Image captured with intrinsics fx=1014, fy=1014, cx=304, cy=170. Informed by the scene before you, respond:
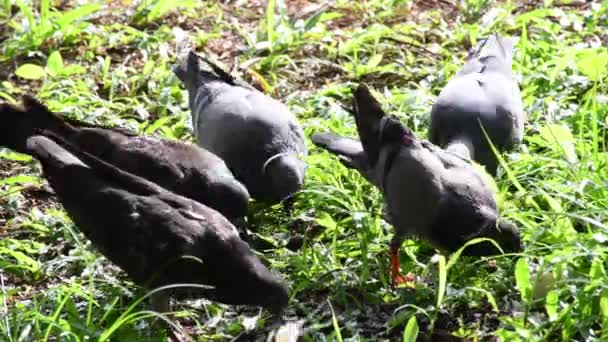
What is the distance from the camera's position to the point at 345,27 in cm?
867

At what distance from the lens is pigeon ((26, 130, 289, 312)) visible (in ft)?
15.4

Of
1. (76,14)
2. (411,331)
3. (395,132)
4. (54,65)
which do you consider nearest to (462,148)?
(395,132)

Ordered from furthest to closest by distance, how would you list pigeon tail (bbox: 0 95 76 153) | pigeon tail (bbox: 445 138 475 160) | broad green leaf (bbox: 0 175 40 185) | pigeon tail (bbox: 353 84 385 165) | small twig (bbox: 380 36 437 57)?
small twig (bbox: 380 36 437 57) → broad green leaf (bbox: 0 175 40 185) → pigeon tail (bbox: 445 138 475 160) → pigeon tail (bbox: 353 84 385 165) → pigeon tail (bbox: 0 95 76 153)

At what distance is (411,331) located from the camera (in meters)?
4.52

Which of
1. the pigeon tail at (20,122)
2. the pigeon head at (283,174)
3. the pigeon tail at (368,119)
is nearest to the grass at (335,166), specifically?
the pigeon head at (283,174)

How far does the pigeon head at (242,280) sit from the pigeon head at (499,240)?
38.7 inches

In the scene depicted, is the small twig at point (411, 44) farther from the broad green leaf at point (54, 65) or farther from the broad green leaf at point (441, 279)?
the broad green leaf at point (441, 279)

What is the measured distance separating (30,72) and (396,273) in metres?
3.66

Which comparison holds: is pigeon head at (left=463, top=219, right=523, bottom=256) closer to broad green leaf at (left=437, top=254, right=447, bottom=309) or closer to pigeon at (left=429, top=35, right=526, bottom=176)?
broad green leaf at (left=437, top=254, right=447, bottom=309)

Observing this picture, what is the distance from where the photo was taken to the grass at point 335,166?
476 cm

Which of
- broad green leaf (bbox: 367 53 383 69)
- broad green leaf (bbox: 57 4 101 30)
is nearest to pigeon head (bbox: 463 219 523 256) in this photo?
broad green leaf (bbox: 367 53 383 69)

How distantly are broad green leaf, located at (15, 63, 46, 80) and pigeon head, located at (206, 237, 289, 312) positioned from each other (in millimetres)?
3364

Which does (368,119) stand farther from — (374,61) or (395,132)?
(374,61)

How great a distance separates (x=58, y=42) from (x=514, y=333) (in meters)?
5.01
